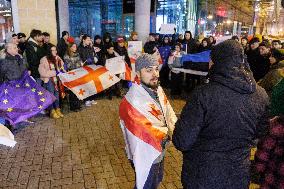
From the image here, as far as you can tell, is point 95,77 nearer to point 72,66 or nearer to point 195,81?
point 72,66

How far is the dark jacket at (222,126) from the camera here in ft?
6.82

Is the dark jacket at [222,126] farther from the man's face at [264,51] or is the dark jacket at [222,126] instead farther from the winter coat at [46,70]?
the man's face at [264,51]

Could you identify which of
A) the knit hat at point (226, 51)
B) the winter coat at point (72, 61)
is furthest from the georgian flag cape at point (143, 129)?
the winter coat at point (72, 61)

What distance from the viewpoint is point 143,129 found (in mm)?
2869

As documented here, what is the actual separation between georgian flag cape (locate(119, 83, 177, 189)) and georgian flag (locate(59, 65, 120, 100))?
5116 mm

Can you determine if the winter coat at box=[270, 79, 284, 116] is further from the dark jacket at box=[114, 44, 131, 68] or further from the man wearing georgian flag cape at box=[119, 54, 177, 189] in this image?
the dark jacket at box=[114, 44, 131, 68]

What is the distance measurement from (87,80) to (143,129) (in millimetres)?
5444

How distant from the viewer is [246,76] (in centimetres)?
209

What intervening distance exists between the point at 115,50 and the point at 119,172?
6.24m

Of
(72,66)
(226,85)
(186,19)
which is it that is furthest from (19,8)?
(186,19)

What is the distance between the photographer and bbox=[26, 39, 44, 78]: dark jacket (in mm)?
7434

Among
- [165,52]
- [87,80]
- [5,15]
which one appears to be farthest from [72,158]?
Result: [5,15]

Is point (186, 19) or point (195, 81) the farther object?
point (186, 19)

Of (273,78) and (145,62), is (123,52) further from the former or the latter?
(145,62)
